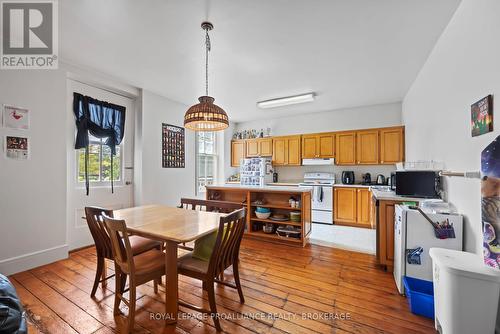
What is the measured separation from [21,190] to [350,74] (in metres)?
4.55

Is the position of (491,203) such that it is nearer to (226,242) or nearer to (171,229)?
(226,242)

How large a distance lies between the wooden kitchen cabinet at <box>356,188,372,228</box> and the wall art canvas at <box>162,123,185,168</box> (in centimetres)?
379

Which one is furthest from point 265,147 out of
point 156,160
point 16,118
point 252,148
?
point 16,118

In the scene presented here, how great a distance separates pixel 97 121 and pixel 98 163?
2.15ft

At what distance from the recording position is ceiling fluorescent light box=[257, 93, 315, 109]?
4027mm

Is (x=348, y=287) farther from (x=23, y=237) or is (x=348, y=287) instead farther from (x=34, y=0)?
(x=34, y=0)

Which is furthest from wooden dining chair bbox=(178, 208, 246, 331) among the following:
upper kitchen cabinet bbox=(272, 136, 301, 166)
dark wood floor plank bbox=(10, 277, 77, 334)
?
upper kitchen cabinet bbox=(272, 136, 301, 166)

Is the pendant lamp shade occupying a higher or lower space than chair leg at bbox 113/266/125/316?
higher

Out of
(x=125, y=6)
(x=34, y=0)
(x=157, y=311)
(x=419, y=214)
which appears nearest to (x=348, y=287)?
(x=419, y=214)

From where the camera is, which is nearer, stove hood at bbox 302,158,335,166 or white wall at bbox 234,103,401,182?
white wall at bbox 234,103,401,182

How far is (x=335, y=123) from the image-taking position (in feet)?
16.7

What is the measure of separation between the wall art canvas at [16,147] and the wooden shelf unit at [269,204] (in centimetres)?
244

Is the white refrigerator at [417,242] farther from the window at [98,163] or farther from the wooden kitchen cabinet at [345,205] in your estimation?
the window at [98,163]

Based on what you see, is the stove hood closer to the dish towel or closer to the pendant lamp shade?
the dish towel
